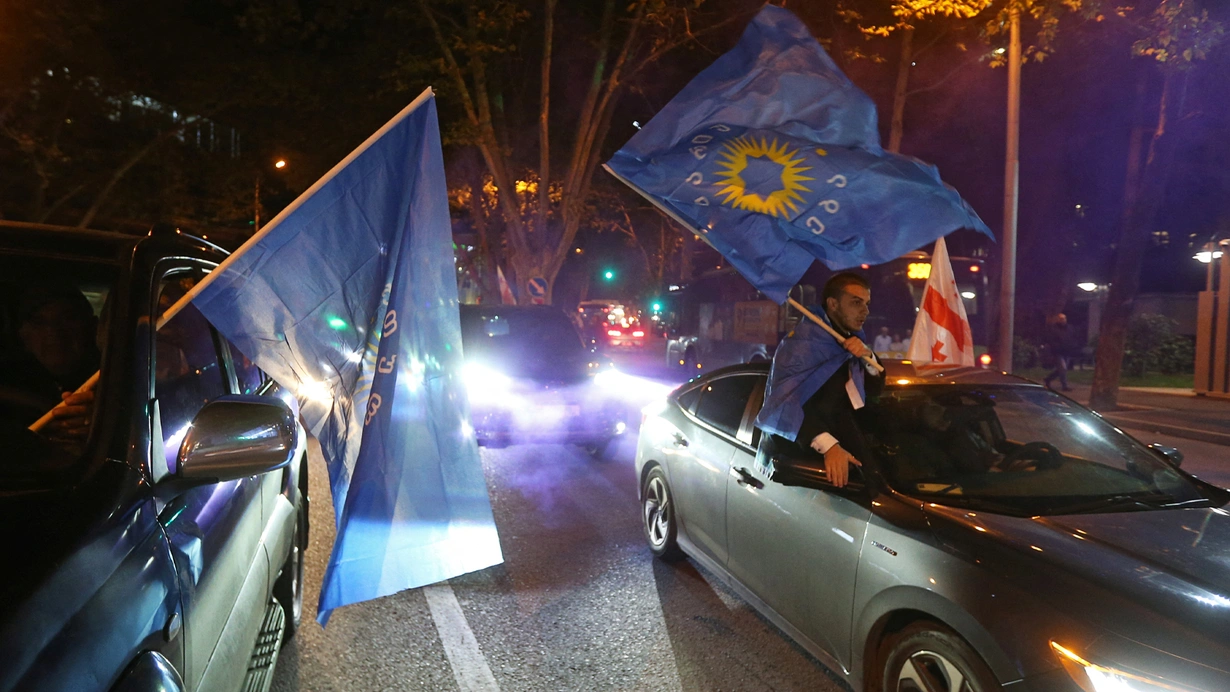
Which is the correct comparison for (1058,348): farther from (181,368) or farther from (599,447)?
(181,368)

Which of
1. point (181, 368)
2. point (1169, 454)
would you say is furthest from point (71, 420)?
point (1169, 454)

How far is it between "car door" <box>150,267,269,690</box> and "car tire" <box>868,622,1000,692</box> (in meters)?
2.29

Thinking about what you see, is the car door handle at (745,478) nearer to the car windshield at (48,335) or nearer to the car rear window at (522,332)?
the car windshield at (48,335)

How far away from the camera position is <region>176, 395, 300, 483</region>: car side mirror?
2303mm

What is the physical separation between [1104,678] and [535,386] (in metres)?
7.30

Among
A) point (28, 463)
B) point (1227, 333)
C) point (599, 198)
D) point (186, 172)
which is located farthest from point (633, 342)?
point (28, 463)

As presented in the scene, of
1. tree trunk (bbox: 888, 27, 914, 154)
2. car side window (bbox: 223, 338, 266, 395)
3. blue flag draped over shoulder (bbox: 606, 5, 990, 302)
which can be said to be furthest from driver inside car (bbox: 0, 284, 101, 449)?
tree trunk (bbox: 888, 27, 914, 154)

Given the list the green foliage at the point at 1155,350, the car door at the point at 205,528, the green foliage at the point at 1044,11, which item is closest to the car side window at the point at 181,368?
the car door at the point at 205,528

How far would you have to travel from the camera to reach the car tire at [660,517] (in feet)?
19.1

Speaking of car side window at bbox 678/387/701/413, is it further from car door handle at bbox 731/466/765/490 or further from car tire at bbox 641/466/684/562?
car door handle at bbox 731/466/765/490

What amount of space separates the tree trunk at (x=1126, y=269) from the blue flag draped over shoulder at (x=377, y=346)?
15.0 metres

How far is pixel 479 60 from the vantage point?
18953 millimetres

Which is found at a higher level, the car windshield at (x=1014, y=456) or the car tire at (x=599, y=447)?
the car windshield at (x=1014, y=456)

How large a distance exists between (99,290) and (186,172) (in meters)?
25.1
